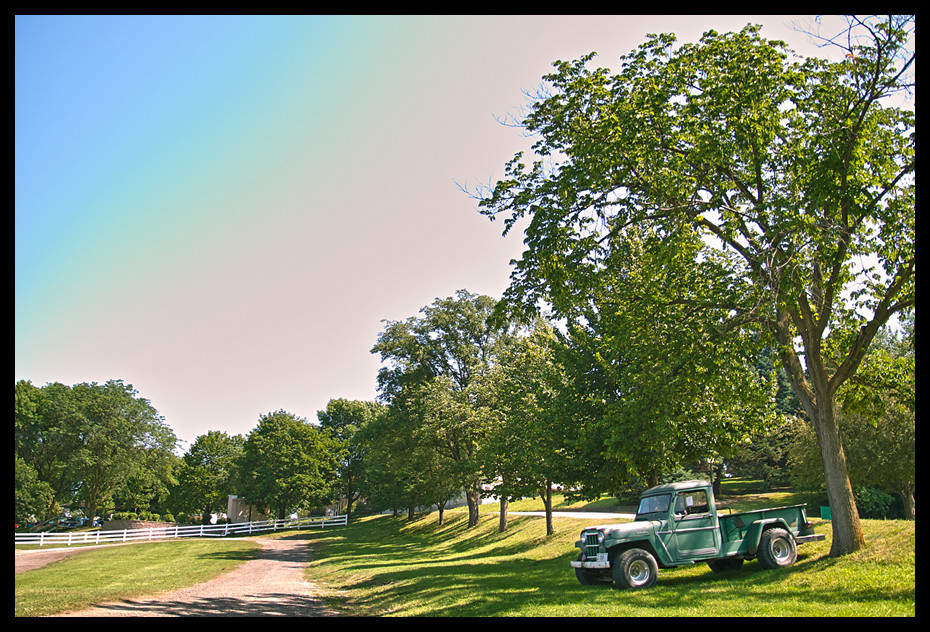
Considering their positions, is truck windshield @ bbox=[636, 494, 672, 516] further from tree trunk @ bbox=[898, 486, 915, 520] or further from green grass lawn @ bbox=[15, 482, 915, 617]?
tree trunk @ bbox=[898, 486, 915, 520]

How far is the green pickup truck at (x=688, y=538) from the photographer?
42.8 feet

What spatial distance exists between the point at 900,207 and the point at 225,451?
87.1 meters

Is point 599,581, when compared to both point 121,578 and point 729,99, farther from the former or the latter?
point 121,578

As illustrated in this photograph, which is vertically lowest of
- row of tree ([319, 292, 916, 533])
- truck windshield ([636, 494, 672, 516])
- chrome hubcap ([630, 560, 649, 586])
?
chrome hubcap ([630, 560, 649, 586])

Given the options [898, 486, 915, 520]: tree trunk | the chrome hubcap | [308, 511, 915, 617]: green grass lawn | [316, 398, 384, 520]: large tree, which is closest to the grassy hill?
[308, 511, 915, 617]: green grass lawn

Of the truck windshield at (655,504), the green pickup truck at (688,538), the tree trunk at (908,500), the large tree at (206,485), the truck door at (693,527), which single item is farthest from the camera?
the large tree at (206,485)

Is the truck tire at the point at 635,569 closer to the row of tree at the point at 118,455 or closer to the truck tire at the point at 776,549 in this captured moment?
the truck tire at the point at 776,549

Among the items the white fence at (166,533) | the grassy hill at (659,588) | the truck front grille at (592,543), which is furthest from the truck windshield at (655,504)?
the white fence at (166,533)

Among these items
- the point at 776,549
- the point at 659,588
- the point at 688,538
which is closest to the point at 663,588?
the point at 659,588

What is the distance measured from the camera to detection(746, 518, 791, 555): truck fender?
44.4 feet

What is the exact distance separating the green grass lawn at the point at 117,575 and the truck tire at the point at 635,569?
1200 centimetres

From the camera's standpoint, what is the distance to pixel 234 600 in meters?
15.7

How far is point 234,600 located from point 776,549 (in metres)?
13.4
